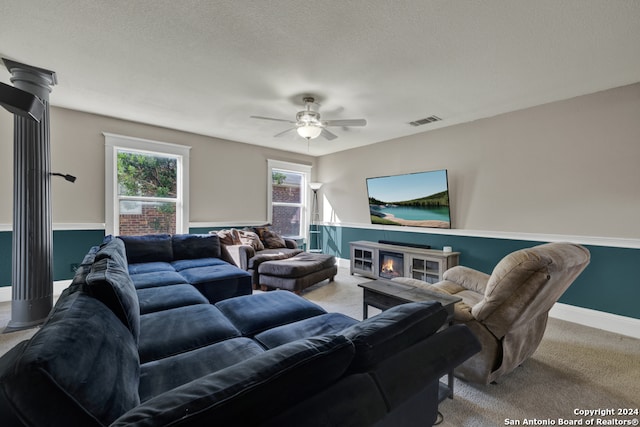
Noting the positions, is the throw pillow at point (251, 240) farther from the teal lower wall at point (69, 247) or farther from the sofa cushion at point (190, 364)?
the sofa cushion at point (190, 364)

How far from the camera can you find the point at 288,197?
6176 millimetres

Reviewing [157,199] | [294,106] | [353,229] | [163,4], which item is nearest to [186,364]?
[163,4]

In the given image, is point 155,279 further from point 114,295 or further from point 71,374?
point 71,374

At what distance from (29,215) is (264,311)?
2631 mm

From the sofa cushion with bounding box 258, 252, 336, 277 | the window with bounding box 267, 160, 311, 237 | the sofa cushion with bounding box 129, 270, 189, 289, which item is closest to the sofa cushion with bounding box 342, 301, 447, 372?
the sofa cushion with bounding box 129, 270, 189, 289

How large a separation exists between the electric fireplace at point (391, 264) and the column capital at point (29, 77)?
467 cm

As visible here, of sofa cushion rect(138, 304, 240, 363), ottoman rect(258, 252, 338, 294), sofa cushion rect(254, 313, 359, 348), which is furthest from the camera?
ottoman rect(258, 252, 338, 294)

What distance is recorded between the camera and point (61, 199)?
376 cm

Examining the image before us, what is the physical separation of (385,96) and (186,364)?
305cm

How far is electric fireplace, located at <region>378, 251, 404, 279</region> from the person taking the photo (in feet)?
14.6

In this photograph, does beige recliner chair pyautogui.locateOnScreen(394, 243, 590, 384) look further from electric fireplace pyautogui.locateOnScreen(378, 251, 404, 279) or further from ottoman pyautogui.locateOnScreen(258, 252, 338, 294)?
electric fireplace pyautogui.locateOnScreen(378, 251, 404, 279)

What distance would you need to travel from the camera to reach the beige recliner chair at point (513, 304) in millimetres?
1694

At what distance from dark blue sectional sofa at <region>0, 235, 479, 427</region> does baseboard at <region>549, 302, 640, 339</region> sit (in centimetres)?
294

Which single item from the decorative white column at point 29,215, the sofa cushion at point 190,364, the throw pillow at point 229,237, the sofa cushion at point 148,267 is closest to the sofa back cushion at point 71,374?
the sofa cushion at point 190,364
